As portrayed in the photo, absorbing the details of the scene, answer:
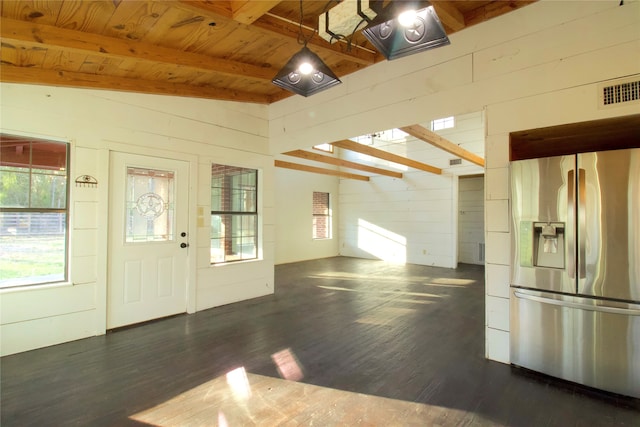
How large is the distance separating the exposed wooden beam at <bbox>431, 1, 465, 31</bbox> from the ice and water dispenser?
189cm

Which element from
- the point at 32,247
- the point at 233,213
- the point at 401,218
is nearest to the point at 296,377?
the point at 233,213

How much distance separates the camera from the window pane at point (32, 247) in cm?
288

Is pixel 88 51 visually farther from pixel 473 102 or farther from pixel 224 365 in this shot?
pixel 473 102

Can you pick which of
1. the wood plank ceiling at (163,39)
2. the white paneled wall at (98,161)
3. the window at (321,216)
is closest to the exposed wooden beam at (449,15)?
the wood plank ceiling at (163,39)

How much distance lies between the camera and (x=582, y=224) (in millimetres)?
2320

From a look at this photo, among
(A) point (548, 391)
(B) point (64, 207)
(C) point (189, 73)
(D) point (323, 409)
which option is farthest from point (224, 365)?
(C) point (189, 73)

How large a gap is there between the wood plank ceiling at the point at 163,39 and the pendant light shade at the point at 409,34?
22 centimetres

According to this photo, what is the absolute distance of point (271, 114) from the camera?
4.88 metres

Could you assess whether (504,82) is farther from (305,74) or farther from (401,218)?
(401,218)

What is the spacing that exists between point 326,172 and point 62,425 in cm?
694

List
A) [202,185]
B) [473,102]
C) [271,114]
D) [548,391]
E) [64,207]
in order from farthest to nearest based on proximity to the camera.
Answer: [271,114] → [202,185] → [64,207] → [473,102] → [548,391]

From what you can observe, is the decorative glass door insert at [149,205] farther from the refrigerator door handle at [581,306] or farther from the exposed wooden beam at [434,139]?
the refrigerator door handle at [581,306]

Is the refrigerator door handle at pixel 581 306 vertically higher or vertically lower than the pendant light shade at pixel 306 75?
lower

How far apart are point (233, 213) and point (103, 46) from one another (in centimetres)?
251
